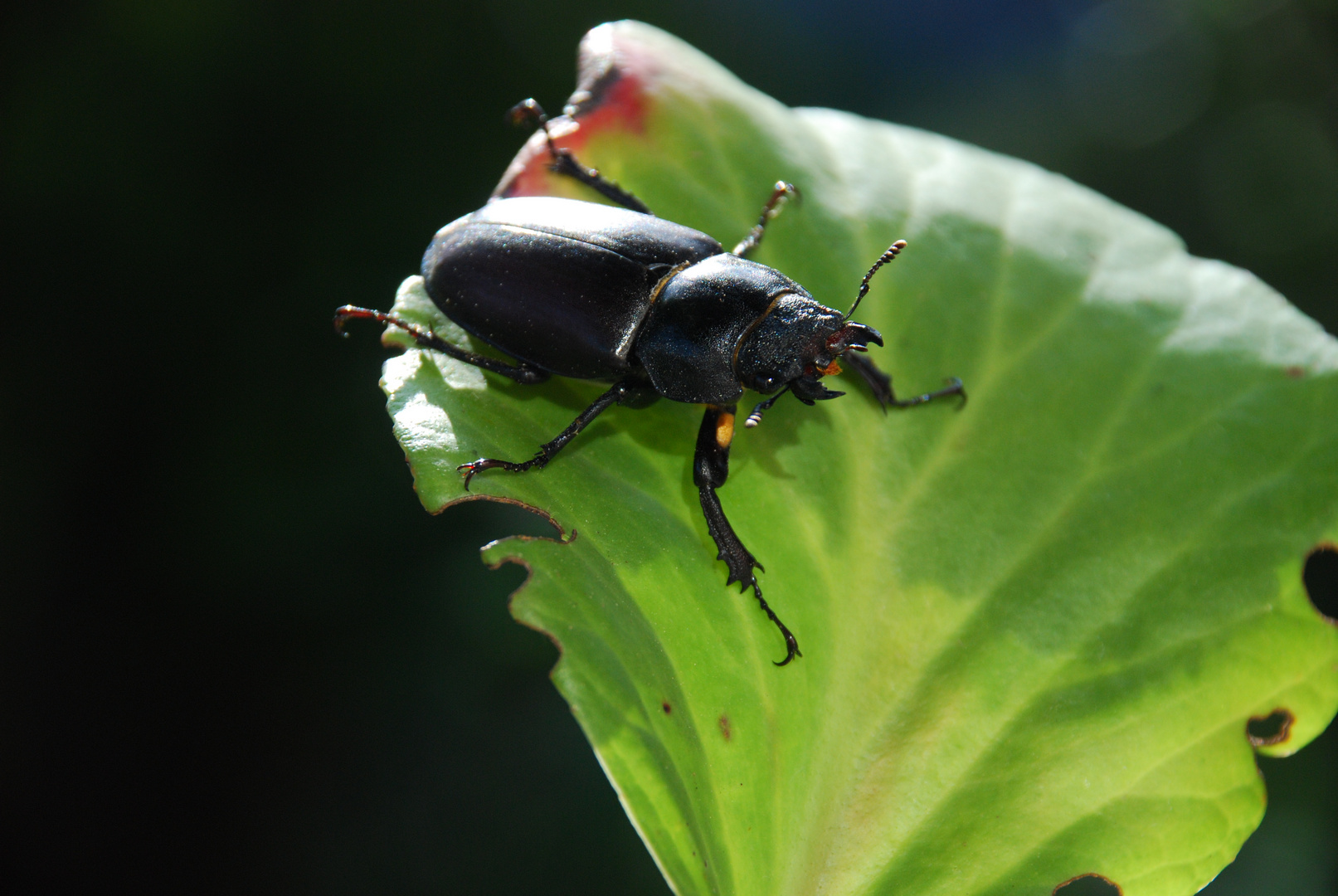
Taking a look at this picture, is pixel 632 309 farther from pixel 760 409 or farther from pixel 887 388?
pixel 887 388

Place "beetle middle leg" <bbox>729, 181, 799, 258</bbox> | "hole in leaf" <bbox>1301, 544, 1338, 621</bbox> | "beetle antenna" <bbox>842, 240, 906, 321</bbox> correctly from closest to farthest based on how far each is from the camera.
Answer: "beetle antenna" <bbox>842, 240, 906, 321</bbox> < "beetle middle leg" <bbox>729, 181, 799, 258</bbox> < "hole in leaf" <bbox>1301, 544, 1338, 621</bbox>

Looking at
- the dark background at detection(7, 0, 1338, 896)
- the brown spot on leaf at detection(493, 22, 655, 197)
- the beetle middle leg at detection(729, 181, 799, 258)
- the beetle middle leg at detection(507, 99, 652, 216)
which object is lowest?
the dark background at detection(7, 0, 1338, 896)

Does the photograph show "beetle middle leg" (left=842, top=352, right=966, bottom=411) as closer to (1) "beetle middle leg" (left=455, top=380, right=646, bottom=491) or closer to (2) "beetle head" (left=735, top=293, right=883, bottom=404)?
(2) "beetle head" (left=735, top=293, right=883, bottom=404)

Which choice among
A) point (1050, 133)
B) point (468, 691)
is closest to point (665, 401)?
point (468, 691)

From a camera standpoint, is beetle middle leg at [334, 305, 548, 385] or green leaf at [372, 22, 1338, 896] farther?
beetle middle leg at [334, 305, 548, 385]

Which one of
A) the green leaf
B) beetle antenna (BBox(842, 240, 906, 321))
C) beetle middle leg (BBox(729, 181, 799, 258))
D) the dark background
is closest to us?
the green leaf

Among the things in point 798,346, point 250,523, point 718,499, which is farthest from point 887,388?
point 250,523

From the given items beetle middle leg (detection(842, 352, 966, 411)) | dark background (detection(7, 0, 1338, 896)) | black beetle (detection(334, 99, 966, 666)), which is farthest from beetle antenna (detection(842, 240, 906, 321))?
dark background (detection(7, 0, 1338, 896))

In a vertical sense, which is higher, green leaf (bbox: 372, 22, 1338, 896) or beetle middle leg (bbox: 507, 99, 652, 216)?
beetle middle leg (bbox: 507, 99, 652, 216)
